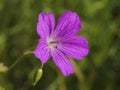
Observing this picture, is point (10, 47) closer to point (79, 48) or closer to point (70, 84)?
point (70, 84)

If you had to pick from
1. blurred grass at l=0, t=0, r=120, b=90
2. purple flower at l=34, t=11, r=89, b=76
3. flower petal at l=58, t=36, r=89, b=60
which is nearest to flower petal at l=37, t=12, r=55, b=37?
purple flower at l=34, t=11, r=89, b=76

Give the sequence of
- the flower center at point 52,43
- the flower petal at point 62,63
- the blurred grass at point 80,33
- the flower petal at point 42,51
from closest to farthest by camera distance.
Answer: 1. the flower petal at point 42,51
2. the flower petal at point 62,63
3. the flower center at point 52,43
4. the blurred grass at point 80,33

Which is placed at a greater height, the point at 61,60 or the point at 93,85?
the point at 61,60

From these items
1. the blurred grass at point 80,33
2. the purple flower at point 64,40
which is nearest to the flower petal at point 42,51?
the purple flower at point 64,40

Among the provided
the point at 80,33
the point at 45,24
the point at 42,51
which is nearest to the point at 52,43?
the point at 45,24

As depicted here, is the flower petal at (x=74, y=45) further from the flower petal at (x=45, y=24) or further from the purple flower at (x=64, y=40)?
the flower petal at (x=45, y=24)

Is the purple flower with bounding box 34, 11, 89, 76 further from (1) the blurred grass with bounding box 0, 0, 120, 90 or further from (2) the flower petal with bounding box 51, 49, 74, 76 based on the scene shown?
(1) the blurred grass with bounding box 0, 0, 120, 90

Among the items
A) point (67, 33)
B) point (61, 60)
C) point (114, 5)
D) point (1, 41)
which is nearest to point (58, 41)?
point (67, 33)
